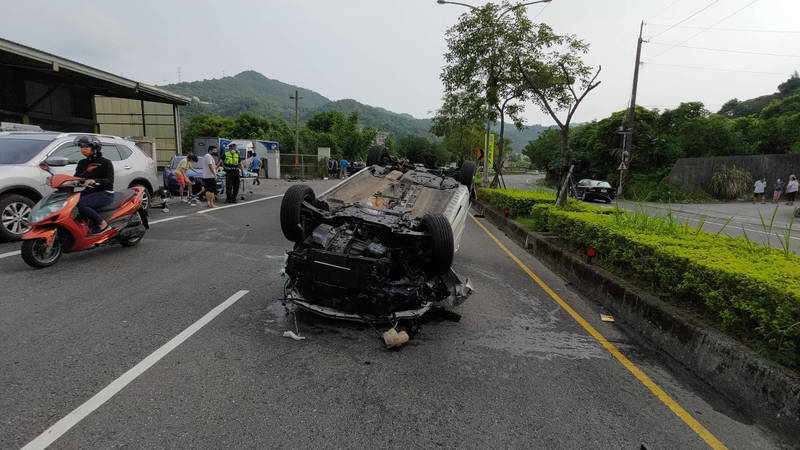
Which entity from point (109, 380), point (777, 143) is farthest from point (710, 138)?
point (109, 380)

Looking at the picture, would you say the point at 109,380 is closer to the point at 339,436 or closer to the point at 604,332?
the point at 339,436

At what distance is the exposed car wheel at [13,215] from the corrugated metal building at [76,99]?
7607mm

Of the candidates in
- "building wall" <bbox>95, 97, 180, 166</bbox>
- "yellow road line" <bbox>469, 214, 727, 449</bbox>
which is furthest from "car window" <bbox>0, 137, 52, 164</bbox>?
"building wall" <bbox>95, 97, 180, 166</bbox>

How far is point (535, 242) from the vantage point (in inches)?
355

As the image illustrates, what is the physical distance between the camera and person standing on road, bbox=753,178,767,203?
23031 mm

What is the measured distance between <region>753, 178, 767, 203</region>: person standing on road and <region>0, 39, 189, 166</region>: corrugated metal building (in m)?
31.0

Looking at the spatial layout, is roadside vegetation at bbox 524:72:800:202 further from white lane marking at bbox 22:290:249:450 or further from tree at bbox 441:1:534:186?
white lane marking at bbox 22:290:249:450

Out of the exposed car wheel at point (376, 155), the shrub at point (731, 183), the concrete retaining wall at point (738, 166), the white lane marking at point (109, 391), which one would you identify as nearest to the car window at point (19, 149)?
the white lane marking at point (109, 391)

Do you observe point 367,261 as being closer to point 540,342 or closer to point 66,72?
point 540,342

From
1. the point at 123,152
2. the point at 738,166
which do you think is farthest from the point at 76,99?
the point at 738,166

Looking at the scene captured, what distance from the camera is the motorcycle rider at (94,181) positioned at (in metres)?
6.09

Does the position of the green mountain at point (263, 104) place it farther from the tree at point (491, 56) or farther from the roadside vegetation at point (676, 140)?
the tree at point (491, 56)

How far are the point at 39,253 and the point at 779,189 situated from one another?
99.4 feet

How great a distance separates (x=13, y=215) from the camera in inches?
271
